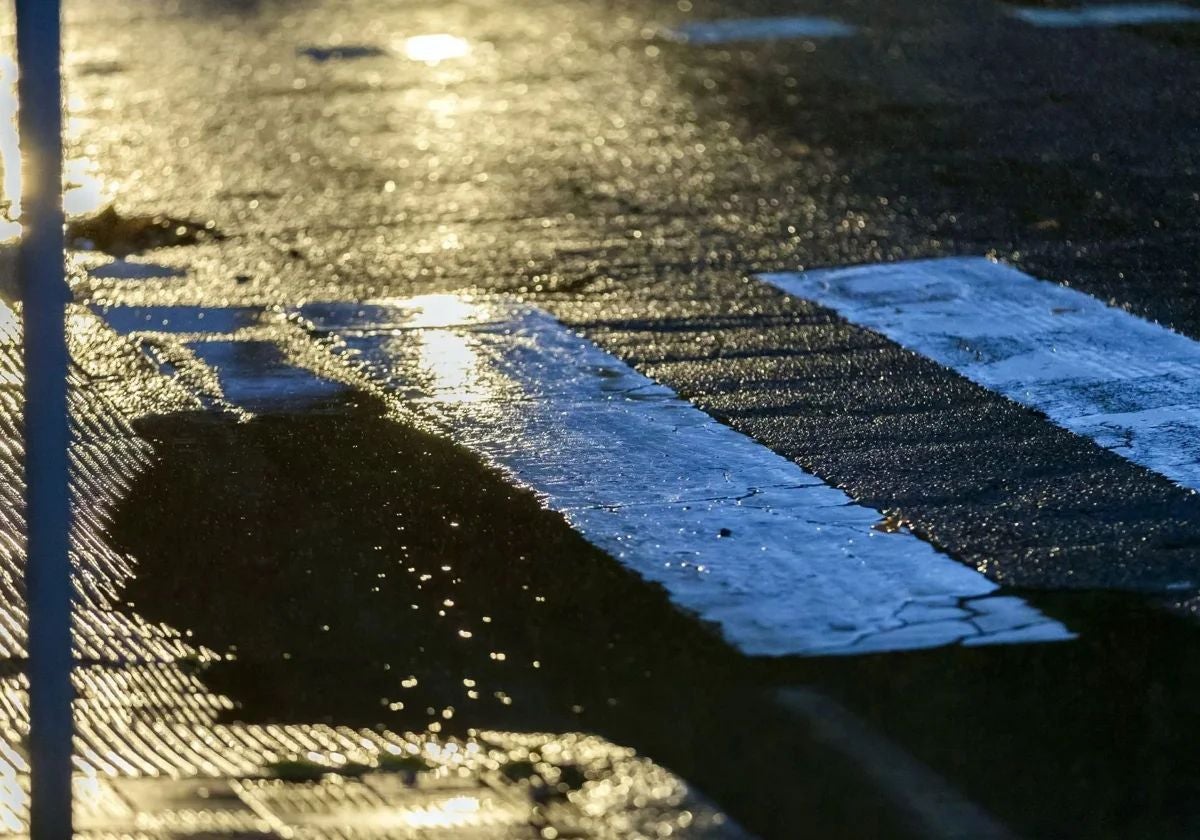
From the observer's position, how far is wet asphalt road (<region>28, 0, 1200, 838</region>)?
14.3 feet

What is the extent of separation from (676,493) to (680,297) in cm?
236

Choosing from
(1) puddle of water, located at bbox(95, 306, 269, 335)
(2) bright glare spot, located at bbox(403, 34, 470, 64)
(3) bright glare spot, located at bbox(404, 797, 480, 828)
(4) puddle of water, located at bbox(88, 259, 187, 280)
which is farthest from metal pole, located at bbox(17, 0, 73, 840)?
(2) bright glare spot, located at bbox(403, 34, 470, 64)

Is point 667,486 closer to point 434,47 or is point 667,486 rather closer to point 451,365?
point 451,365

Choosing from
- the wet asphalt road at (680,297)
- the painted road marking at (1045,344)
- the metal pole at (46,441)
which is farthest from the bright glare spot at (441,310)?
the metal pole at (46,441)

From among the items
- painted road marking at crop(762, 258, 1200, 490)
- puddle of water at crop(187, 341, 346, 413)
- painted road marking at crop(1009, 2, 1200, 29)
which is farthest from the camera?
painted road marking at crop(1009, 2, 1200, 29)

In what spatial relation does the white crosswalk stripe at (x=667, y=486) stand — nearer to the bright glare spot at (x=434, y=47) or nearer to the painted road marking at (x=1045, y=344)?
the painted road marking at (x=1045, y=344)

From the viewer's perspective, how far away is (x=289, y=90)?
491 inches

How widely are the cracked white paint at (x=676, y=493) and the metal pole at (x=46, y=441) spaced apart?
176 centimetres

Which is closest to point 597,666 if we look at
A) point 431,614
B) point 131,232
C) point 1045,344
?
point 431,614

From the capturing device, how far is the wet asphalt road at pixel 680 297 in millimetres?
4348

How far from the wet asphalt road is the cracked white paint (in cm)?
12

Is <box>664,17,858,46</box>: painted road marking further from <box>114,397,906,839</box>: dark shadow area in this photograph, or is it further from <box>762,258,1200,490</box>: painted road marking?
<box>114,397,906,839</box>: dark shadow area

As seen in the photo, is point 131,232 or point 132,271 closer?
point 132,271

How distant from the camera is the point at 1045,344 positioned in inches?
286
